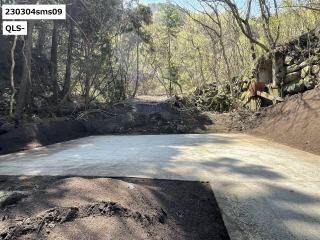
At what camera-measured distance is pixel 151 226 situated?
2.13m

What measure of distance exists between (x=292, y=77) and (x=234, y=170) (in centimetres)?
531

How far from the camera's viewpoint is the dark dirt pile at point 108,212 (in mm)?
1951

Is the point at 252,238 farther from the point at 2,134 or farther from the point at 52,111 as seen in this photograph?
the point at 52,111

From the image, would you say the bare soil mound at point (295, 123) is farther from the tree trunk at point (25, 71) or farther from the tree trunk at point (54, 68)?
the tree trunk at point (54, 68)

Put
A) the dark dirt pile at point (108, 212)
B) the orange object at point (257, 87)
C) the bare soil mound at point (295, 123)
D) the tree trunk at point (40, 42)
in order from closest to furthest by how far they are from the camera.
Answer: the dark dirt pile at point (108, 212) → the bare soil mound at point (295, 123) → the orange object at point (257, 87) → the tree trunk at point (40, 42)

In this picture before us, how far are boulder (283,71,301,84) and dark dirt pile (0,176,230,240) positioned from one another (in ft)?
20.1

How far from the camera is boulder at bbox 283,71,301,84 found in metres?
7.76

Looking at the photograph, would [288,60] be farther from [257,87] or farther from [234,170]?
[234,170]

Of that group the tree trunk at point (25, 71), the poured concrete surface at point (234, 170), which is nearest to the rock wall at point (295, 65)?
the poured concrete surface at point (234, 170)

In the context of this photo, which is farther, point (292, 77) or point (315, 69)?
point (292, 77)

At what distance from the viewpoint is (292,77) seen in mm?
7883

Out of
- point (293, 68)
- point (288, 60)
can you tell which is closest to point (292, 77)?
point (293, 68)

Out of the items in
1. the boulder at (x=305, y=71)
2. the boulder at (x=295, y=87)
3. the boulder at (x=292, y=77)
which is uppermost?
the boulder at (x=305, y=71)

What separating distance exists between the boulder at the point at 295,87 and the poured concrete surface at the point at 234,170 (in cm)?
278
